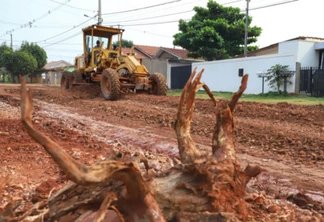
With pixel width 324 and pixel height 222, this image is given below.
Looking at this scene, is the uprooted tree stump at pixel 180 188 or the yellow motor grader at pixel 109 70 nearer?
the uprooted tree stump at pixel 180 188

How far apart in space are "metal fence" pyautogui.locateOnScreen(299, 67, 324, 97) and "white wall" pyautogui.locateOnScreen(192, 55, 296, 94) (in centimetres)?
48

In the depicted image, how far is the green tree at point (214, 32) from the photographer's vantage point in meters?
27.3

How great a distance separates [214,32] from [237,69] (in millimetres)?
6028

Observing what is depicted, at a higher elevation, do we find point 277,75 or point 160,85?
point 277,75

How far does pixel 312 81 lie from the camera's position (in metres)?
16.9

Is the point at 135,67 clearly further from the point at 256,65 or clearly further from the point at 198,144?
the point at 198,144

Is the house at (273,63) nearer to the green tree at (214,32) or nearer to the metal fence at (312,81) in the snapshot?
the metal fence at (312,81)

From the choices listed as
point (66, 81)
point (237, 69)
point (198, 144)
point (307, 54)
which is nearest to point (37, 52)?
point (66, 81)

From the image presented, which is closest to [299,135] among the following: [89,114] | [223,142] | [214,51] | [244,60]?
[223,142]

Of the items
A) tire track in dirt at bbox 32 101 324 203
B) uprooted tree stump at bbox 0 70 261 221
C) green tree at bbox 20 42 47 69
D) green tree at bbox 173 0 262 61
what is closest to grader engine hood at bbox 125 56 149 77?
tire track in dirt at bbox 32 101 324 203

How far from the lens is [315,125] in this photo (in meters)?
7.78

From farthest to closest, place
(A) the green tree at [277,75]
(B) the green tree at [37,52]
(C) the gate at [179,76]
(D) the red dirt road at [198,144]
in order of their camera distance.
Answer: (B) the green tree at [37,52], (C) the gate at [179,76], (A) the green tree at [277,75], (D) the red dirt road at [198,144]

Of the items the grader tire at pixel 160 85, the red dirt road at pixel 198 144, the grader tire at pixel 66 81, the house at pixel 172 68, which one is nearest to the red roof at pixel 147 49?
the house at pixel 172 68

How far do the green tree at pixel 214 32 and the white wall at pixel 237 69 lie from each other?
393 centimetres
